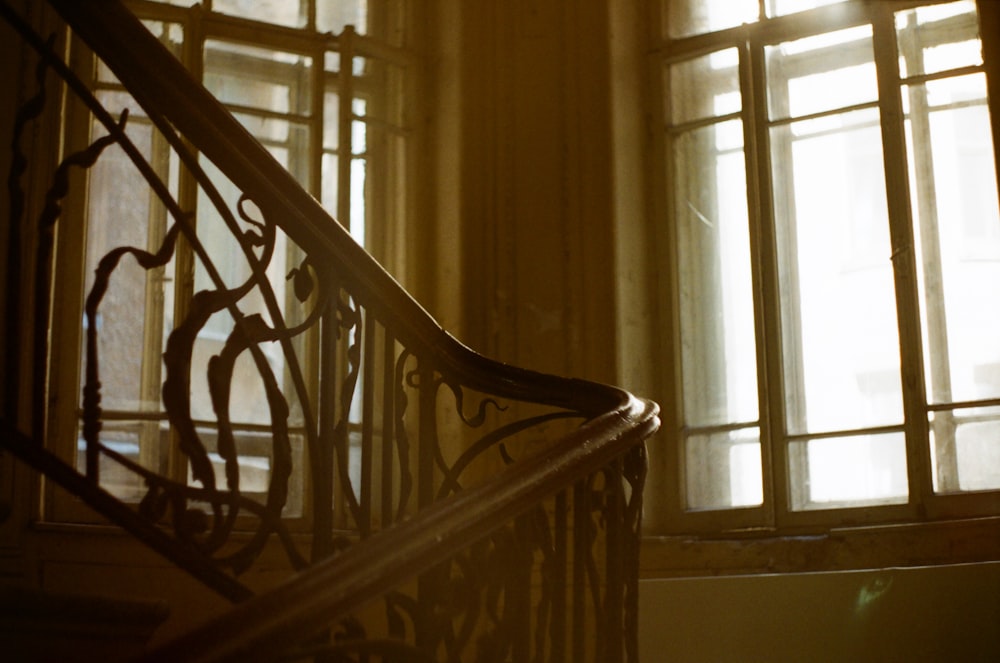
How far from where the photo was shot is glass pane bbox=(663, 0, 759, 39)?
4.56m

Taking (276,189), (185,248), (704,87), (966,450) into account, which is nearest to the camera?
(276,189)

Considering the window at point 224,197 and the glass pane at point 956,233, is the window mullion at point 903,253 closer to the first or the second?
the glass pane at point 956,233

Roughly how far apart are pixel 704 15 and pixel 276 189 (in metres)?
2.71

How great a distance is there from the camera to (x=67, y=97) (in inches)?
160

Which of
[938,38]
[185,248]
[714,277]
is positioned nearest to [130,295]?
[185,248]

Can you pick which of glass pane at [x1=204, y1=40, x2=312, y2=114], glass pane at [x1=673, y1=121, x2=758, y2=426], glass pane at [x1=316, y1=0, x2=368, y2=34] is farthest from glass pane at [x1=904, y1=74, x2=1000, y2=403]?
glass pane at [x1=204, y1=40, x2=312, y2=114]

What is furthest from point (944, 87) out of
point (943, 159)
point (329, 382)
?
point (329, 382)

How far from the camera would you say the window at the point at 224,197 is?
396 cm

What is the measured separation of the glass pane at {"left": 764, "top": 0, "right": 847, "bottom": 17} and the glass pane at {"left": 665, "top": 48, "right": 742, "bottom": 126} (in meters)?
0.18

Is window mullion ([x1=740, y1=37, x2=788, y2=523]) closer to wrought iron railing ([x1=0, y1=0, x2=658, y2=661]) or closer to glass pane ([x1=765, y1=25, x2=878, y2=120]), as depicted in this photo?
glass pane ([x1=765, y1=25, x2=878, y2=120])

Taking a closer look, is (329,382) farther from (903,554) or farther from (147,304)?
(903,554)

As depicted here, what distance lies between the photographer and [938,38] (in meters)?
4.21

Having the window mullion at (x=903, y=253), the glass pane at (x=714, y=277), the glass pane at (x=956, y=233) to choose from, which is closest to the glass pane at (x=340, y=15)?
the glass pane at (x=714, y=277)

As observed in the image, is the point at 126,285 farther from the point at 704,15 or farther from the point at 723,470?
the point at 704,15
